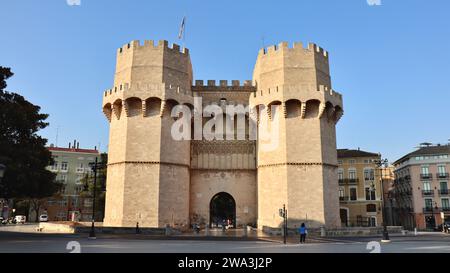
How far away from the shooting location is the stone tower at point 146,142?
88.0 feet

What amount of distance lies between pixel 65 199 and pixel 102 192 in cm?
2276

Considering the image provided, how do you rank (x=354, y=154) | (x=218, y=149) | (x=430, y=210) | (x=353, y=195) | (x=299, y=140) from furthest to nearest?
1. (x=354, y=154)
2. (x=353, y=195)
3. (x=430, y=210)
4. (x=218, y=149)
5. (x=299, y=140)

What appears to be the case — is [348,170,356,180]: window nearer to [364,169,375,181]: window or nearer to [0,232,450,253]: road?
[364,169,375,181]: window

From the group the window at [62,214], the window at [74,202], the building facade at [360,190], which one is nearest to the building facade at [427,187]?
the building facade at [360,190]

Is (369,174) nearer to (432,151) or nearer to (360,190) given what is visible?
(360,190)

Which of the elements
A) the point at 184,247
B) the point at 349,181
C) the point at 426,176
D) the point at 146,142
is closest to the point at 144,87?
the point at 146,142

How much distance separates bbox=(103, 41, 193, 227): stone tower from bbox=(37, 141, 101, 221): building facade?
116ft

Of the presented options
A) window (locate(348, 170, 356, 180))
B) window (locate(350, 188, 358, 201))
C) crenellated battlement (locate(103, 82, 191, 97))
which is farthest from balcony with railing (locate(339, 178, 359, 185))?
crenellated battlement (locate(103, 82, 191, 97))

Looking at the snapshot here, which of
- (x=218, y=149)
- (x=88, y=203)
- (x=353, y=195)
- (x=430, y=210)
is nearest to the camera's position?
(x=218, y=149)

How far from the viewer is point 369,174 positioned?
50.1m

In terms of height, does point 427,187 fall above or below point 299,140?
below

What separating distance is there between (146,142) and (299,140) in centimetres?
1176

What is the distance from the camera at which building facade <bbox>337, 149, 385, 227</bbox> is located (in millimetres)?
48781

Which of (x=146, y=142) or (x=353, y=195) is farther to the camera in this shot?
(x=353, y=195)
